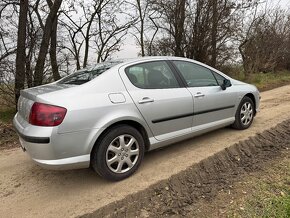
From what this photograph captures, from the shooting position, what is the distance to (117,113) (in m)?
3.28

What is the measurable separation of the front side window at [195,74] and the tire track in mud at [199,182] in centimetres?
112

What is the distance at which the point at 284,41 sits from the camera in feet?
56.5

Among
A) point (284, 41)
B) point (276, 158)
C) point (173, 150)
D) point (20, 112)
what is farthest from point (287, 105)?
point (284, 41)

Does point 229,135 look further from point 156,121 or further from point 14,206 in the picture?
point 14,206

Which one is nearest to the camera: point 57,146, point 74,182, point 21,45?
point 57,146

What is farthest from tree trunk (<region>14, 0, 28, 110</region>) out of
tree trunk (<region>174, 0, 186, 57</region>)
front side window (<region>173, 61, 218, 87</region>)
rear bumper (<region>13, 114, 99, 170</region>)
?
tree trunk (<region>174, 0, 186, 57</region>)

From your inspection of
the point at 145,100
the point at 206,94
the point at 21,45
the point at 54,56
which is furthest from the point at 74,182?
the point at 54,56

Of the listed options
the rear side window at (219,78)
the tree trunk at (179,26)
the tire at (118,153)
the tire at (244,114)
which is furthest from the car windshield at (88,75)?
the tree trunk at (179,26)

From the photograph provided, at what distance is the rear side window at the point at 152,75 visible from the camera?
3.66 metres

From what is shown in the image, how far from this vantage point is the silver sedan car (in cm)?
297

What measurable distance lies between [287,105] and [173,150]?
436 cm

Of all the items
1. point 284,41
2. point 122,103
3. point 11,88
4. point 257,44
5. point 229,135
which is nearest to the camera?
point 122,103

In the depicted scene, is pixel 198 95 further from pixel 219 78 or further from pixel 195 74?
pixel 219 78

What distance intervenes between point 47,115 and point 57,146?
353 mm
